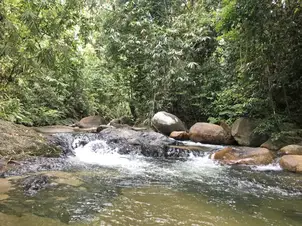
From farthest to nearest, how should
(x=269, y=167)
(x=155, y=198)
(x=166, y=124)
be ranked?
(x=166, y=124) < (x=269, y=167) < (x=155, y=198)

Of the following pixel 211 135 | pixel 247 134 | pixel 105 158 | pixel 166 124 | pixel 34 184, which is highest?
pixel 166 124

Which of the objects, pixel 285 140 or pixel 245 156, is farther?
pixel 285 140

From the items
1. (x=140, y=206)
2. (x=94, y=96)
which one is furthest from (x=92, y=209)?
(x=94, y=96)

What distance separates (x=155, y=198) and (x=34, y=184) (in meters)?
1.66

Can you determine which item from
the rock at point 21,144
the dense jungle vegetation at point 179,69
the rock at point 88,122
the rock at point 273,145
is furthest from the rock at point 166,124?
the rock at point 21,144

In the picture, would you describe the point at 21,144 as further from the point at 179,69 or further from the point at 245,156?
the point at 179,69

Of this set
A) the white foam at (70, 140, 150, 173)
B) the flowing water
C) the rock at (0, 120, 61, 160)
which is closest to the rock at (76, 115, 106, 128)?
the white foam at (70, 140, 150, 173)

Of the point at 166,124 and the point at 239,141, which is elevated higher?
the point at 166,124

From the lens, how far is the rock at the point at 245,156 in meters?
6.94

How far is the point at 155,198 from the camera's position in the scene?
3863 mm

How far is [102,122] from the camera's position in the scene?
42.6ft

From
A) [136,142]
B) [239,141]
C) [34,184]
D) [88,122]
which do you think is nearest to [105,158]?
[136,142]

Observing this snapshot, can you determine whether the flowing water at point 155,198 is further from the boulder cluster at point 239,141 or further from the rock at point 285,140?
the rock at point 285,140

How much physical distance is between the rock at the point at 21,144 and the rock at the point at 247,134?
5.66 m
